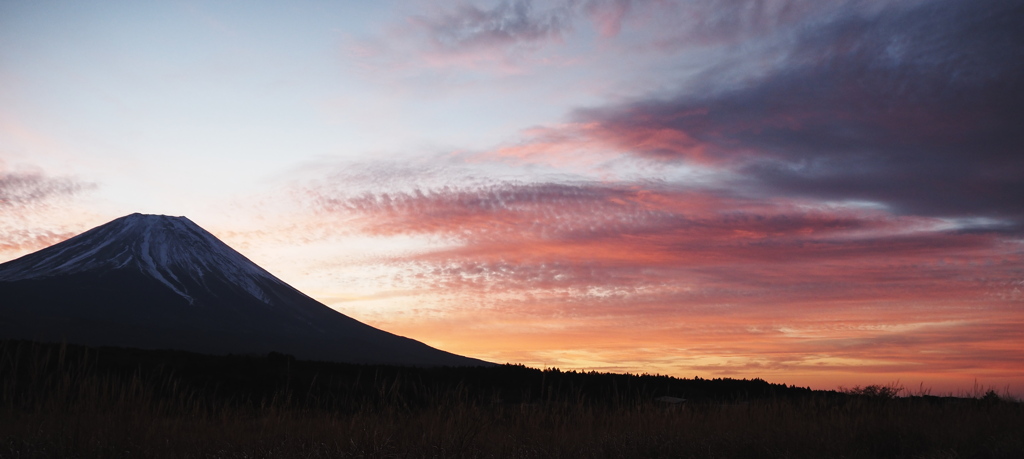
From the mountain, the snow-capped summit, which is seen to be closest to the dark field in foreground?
the mountain

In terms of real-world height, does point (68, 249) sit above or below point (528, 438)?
above

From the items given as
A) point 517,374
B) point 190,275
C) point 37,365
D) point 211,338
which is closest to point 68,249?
point 190,275

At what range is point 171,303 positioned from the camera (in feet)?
502

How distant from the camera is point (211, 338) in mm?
123938

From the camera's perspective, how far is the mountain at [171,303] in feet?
394

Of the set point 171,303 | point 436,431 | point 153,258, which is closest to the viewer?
point 436,431

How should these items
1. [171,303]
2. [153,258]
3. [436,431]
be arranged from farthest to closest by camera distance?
[153,258] < [171,303] < [436,431]

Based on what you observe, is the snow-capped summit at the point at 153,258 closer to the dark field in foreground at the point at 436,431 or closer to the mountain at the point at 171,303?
the mountain at the point at 171,303

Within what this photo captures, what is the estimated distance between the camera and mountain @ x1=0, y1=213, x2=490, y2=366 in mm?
120000

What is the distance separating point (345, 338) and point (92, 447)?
5602 inches

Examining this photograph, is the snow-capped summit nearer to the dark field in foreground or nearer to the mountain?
the mountain

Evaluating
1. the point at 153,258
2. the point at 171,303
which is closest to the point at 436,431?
the point at 171,303

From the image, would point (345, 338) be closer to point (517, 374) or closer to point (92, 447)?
point (517, 374)

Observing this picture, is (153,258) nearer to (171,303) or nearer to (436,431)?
(171,303)
